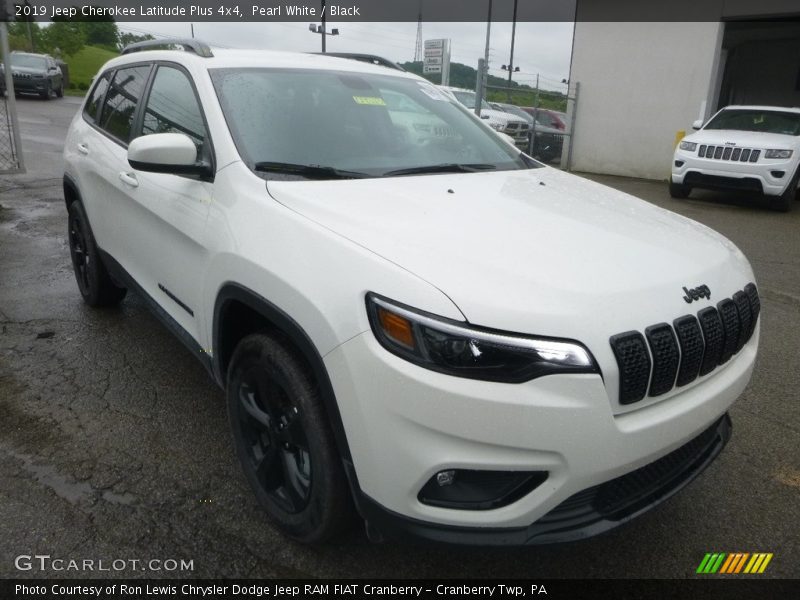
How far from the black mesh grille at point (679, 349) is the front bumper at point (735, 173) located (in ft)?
29.4

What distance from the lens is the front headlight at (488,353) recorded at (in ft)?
5.44

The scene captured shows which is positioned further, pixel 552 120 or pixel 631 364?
pixel 552 120

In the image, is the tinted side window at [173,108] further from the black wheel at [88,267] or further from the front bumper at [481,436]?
the front bumper at [481,436]

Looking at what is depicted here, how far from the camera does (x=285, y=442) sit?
222cm

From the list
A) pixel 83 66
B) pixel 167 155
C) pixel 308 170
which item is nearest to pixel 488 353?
pixel 308 170

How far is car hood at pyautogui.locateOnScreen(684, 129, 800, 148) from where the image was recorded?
9.80 m

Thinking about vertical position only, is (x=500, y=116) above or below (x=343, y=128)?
below

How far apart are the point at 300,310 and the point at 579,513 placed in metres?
1.00

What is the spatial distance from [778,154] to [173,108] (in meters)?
9.61

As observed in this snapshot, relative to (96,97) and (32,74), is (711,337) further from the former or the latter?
(32,74)

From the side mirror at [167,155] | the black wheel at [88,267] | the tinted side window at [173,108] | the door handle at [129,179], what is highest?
the tinted side window at [173,108]

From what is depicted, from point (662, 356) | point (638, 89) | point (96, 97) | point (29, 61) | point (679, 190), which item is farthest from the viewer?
point (29, 61)

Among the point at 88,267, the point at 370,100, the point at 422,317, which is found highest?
the point at 370,100

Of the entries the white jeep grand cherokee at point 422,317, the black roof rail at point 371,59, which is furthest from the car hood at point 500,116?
the white jeep grand cherokee at point 422,317
